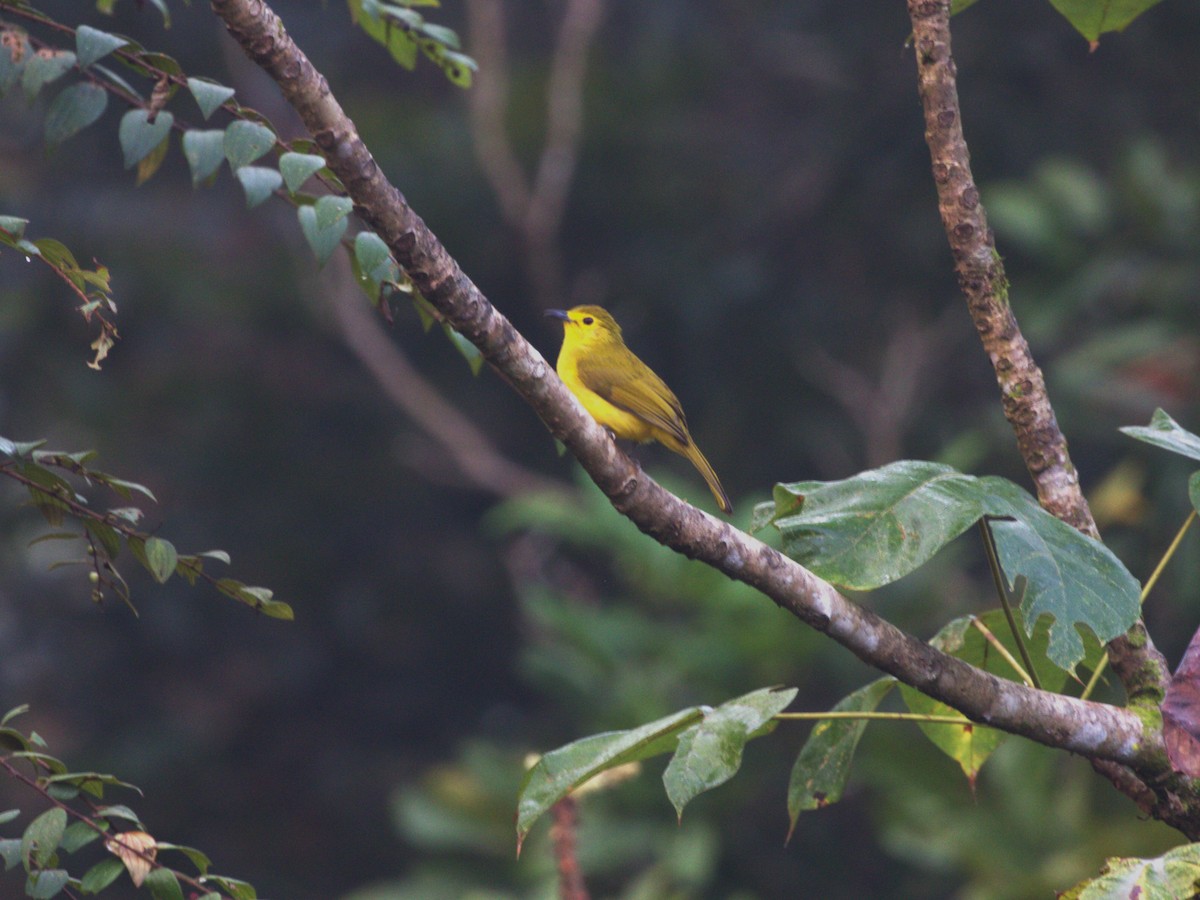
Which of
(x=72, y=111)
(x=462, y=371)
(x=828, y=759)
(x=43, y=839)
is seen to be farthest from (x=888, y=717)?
(x=462, y=371)

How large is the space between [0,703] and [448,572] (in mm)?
4349

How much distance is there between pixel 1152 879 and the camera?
1.69m

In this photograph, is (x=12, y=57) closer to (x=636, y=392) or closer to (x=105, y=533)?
(x=105, y=533)

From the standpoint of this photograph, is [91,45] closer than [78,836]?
No

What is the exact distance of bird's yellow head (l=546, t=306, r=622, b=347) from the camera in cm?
457

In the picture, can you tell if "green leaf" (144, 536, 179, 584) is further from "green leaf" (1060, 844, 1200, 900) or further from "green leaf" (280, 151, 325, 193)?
"green leaf" (1060, 844, 1200, 900)

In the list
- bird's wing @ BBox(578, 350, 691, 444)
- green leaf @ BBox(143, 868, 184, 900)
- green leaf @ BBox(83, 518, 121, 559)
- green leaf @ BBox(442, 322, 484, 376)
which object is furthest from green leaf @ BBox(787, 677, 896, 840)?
bird's wing @ BBox(578, 350, 691, 444)

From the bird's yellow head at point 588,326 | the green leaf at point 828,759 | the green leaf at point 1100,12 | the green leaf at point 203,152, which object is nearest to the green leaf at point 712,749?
the green leaf at point 828,759

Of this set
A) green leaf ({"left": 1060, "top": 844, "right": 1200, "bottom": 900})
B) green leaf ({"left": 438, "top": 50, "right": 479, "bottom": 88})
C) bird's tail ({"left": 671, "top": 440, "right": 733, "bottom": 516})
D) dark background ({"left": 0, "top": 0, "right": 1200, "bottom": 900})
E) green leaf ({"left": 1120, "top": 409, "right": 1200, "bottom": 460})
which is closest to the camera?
green leaf ({"left": 1060, "top": 844, "right": 1200, "bottom": 900})

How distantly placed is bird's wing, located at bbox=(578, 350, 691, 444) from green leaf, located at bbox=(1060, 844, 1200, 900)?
7.89ft

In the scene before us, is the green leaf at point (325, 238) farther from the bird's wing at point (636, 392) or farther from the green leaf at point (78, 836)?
the bird's wing at point (636, 392)

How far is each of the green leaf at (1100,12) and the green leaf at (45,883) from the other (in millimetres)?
1959

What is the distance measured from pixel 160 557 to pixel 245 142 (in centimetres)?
55

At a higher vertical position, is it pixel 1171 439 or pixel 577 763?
pixel 1171 439
